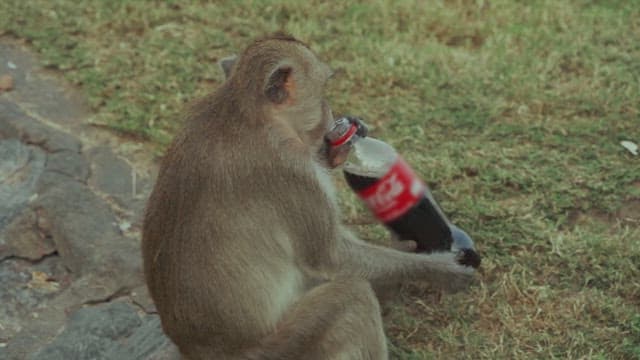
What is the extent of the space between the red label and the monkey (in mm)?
447

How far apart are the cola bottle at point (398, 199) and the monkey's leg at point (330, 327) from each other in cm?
65

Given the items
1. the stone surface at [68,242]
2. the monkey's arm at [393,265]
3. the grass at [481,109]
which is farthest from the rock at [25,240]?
the monkey's arm at [393,265]

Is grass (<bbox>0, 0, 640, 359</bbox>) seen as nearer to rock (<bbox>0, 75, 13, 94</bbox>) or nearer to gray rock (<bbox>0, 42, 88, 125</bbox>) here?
gray rock (<bbox>0, 42, 88, 125</bbox>)

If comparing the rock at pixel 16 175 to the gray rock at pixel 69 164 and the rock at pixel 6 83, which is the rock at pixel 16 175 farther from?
the rock at pixel 6 83

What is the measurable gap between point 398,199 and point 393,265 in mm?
333

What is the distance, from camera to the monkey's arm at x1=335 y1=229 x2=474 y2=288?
13.8ft

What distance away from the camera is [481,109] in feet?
20.5

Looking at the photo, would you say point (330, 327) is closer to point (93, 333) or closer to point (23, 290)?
point (93, 333)

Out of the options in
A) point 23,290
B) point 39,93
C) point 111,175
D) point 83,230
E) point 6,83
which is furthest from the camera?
point 6,83

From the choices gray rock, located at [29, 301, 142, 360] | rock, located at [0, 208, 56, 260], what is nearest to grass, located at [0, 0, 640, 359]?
rock, located at [0, 208, 56, 260]

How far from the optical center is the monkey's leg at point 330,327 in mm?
3867

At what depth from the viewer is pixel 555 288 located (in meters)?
4.84

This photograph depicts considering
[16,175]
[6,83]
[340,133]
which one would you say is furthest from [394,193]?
[6,83]

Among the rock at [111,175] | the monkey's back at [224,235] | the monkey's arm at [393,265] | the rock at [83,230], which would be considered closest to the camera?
the monkey's back at [224,235]
